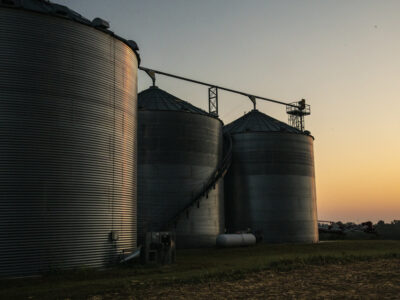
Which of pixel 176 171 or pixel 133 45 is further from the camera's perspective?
pixel 176 171

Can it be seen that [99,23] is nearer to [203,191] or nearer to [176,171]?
[176,171]

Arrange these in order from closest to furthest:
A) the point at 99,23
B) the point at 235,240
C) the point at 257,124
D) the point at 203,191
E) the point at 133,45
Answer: the point at 99,23 → the point at 133,45 → the point at 235,240 → the point at 203,191 → the point at 257,124

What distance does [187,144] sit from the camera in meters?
37.6

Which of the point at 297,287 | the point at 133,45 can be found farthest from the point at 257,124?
the point at 297,287

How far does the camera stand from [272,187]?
45625 mm

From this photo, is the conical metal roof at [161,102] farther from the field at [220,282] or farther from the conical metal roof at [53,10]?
the field at [220,282]

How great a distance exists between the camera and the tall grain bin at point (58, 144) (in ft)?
65.9

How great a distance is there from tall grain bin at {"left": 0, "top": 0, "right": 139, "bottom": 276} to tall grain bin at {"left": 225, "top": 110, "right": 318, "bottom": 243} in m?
22.9

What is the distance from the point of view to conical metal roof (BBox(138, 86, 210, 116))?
3881cm

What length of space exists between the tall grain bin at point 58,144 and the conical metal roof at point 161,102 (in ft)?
45.9

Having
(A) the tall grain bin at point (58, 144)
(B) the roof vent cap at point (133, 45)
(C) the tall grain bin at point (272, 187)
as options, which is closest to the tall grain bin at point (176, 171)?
(C) the tall grain bin at point (272, 187)

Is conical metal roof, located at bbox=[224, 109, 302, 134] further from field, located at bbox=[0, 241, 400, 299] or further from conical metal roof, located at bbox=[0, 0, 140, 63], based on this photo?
field, located at bbox=[0, 241, 400, 299]

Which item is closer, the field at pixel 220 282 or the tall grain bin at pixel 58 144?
the field at pixel 220 282

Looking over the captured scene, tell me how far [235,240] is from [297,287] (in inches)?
810
